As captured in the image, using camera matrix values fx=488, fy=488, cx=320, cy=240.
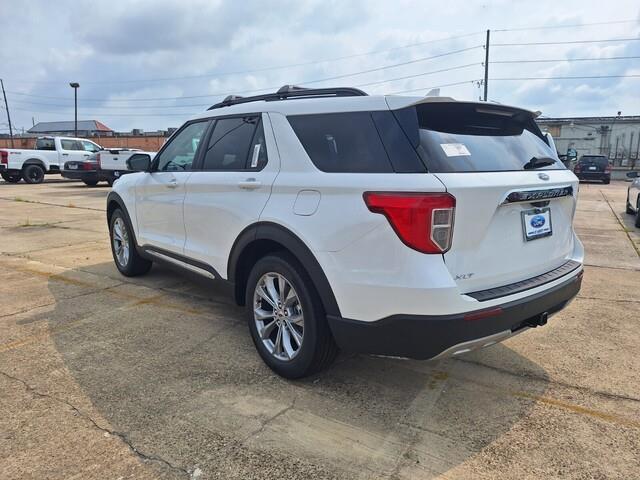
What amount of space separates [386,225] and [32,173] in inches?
918

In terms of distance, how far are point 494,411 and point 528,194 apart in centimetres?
131

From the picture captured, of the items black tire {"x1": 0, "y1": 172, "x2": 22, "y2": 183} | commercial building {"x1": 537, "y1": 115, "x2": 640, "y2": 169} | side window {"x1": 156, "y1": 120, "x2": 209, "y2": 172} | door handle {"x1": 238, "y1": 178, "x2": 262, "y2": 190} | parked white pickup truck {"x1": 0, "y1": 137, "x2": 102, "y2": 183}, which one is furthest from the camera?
commercial building {"x1": 537, "y1": 115, "x2": 640, "y2": 169}

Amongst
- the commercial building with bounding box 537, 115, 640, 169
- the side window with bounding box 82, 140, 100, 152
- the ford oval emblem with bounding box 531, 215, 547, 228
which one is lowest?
the ford oval emblem with bounding box 531, 215, 547, 228

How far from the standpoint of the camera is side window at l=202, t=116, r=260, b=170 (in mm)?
3553

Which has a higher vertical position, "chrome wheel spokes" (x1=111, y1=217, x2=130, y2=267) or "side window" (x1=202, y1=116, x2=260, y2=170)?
"side window" (x1=202, y1=116, x2=260, y2=170)

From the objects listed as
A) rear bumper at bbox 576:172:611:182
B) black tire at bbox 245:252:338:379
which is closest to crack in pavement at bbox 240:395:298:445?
black tire at bbox 245:252:338:379

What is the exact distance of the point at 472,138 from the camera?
2.89 m

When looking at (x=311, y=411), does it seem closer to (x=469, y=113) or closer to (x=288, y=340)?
(x=288, y=340)

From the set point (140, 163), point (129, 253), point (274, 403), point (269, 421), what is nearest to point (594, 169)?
point (129, 253)

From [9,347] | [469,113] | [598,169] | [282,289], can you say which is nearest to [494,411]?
[282,289]

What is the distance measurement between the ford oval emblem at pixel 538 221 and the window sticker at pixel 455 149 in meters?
0.58

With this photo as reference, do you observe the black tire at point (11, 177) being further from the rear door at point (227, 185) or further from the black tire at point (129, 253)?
the rear door at point (227, 185)

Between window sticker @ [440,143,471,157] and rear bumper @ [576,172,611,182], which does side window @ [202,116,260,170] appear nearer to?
window sticker @ [440,143,471,157]

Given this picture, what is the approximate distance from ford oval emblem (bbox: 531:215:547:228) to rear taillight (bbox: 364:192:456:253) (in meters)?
0.73
